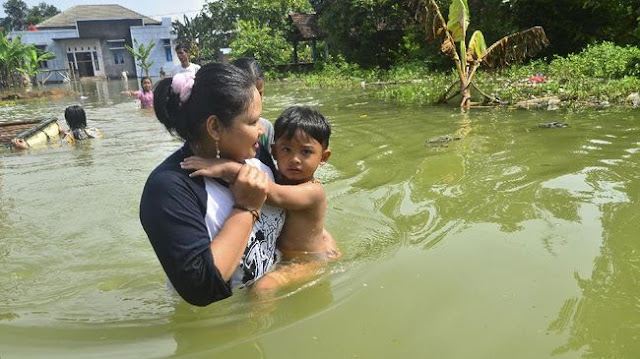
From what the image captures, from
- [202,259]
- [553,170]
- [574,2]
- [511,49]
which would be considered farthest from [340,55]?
[202,259]

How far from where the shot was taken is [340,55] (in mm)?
23906

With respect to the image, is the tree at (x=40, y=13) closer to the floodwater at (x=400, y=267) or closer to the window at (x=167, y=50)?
the window at (x=167, y=50)

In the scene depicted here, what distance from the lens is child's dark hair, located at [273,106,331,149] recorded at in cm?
256

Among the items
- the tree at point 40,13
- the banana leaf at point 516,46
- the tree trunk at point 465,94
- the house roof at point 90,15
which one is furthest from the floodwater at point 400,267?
the tree at point 40,13

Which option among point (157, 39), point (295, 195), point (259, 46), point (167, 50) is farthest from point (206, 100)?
point (167, 50)

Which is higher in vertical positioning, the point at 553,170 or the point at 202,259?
the point at 202,259

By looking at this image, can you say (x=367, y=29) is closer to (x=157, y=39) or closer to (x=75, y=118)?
(x=75, y=118)

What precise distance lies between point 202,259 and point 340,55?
2282 cm

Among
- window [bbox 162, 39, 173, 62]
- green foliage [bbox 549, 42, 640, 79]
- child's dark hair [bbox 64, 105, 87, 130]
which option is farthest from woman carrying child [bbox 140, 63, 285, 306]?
window [bbox 162, 39, 173, 62]

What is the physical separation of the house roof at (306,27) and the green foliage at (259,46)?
133 inches

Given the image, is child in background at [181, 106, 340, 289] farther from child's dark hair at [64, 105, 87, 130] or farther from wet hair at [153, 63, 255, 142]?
child's dark hair at [64, 105, 87, 130]

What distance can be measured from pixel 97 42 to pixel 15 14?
113 ft

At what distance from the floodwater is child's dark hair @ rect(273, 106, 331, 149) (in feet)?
2.54

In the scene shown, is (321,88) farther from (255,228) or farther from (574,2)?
(255,228)
